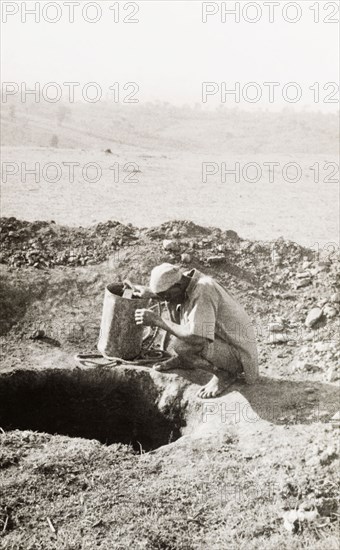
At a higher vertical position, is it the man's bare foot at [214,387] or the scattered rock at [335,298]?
the scattered rock at [335,298]

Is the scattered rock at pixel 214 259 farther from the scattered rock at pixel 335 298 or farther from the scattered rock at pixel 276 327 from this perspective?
the scattered rock at pixel 335 298

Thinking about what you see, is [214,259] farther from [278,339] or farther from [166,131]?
[166,131]

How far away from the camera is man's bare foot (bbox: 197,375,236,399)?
17.3 ft

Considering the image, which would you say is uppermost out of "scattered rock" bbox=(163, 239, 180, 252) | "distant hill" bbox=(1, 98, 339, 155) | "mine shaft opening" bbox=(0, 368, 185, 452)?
"distant hill" bbox=(1, 98, 339, 155)

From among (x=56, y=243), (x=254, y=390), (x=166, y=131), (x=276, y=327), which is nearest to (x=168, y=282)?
(x=254, y=390)

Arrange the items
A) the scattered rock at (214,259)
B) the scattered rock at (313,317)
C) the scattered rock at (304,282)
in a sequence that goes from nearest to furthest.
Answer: the scattered rock at (313,317), the scattered rock at (304,282), the scattered rock at (214,259)

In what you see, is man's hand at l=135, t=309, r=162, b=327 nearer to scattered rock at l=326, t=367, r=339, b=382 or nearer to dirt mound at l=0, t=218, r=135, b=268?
scattered rock at l=326, t=367, r=339, b=382

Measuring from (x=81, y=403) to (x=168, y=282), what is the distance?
5.97 feet

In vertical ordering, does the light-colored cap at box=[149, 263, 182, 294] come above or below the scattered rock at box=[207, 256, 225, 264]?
below

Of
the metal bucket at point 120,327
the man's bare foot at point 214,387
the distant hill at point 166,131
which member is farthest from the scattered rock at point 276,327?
the distant hill at point 166,131

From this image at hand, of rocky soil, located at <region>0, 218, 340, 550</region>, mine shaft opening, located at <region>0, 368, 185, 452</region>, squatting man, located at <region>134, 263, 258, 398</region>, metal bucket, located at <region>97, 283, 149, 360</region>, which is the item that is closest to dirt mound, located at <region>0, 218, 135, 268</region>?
rocky soil, located at <region>0, 218, 340, 550</region>

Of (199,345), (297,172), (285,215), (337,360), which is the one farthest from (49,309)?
(297,172)

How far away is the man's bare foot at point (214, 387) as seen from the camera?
17.3 feet

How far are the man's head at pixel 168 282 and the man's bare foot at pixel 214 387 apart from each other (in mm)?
925
